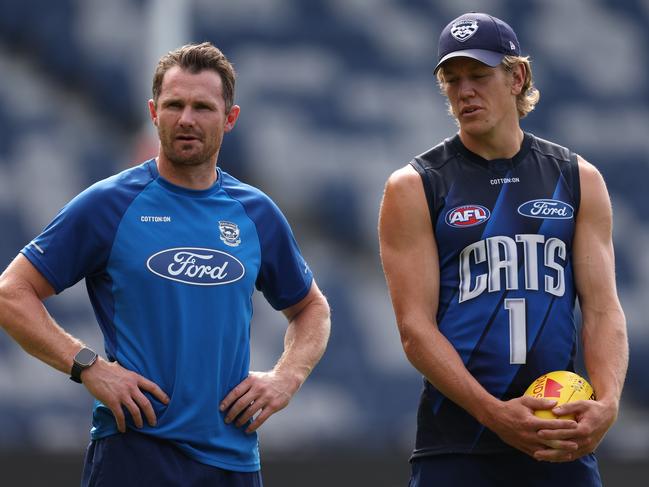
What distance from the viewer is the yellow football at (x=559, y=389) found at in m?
4.32

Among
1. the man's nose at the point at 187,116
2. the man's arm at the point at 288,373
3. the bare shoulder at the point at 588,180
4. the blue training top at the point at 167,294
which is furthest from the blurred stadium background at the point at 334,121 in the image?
the man's nose at the point at 187,116

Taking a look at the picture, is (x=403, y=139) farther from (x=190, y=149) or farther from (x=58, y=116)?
(x=190, y=149)

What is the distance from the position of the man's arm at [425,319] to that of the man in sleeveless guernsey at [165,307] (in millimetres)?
486

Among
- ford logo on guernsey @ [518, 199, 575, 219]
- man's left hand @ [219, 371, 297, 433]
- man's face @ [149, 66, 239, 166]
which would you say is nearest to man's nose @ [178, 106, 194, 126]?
man's face @ [149, 66, 239, 166]

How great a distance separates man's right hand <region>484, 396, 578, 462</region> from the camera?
427cm

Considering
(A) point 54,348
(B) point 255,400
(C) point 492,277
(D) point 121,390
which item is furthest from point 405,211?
(A) point 54,348

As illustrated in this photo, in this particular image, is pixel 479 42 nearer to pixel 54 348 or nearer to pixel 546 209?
pixel 546 209

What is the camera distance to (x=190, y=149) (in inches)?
172

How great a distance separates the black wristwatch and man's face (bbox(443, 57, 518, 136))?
1574 millimetres

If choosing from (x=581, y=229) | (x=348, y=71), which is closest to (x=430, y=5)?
(x=348, y=71)

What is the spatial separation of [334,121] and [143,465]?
8.98 m

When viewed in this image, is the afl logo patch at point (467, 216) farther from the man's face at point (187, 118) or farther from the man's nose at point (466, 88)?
the man's face at point (187, 118)

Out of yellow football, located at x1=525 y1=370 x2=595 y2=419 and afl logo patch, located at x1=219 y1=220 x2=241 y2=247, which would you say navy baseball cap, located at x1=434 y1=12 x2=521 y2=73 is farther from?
yellow football, located at x1=525 y1=370 x2=595 y2=419

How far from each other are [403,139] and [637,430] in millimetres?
3637
